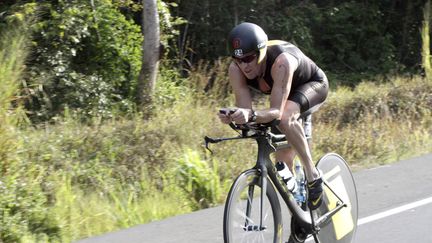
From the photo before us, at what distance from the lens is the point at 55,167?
7621 millimetres

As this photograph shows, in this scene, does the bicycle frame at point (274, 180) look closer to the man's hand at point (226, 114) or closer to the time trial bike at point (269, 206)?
the time trial bike at point (269, 206)

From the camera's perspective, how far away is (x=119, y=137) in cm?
854

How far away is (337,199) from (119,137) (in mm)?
3780

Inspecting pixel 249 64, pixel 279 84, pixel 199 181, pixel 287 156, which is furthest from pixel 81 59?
pixel 279 84

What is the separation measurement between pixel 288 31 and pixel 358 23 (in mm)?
3073

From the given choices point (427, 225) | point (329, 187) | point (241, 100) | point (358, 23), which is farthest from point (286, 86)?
point (358, 23)

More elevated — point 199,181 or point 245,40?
point 245,40

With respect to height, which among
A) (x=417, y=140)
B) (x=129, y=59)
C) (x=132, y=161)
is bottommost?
(x=417, y=140)

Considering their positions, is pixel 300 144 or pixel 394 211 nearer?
pixel 300 144

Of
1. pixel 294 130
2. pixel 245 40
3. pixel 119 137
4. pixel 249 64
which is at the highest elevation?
pixel 245 40

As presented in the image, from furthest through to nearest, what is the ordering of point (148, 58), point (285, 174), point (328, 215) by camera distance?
point (148, 58) < point (328, 215) < point (285, 174)

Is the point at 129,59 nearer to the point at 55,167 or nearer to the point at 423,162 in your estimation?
the point at 55,167

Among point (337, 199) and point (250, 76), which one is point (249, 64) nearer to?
point (250, 76)

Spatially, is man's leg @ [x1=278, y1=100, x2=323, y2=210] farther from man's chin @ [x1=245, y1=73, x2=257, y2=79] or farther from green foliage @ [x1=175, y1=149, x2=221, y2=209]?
green foliage @ [x1=175, y1=149, x2=221, y2=209]
